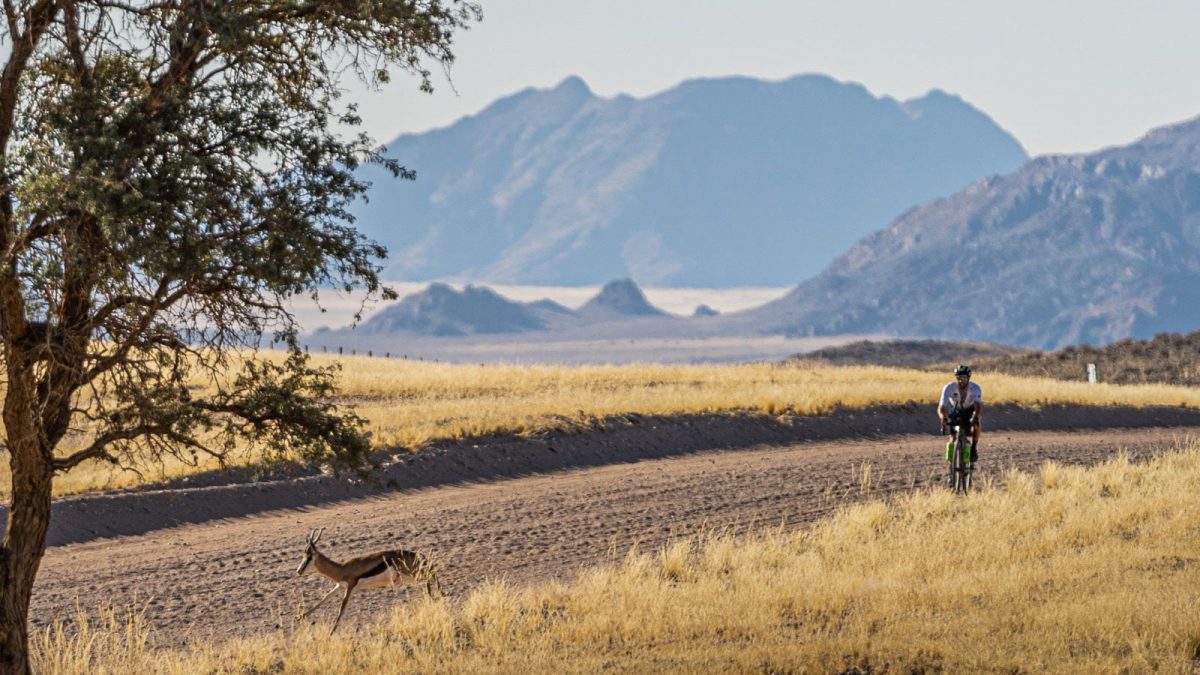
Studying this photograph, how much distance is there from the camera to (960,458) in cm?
2073

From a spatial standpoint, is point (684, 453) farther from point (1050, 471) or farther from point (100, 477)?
point (100, 477)

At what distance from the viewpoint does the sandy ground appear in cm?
1603

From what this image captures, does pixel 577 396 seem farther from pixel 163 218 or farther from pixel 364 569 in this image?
pixel 163 218

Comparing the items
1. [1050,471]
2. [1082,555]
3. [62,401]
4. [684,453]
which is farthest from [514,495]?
[62,401]

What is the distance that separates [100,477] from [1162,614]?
54.2 ft

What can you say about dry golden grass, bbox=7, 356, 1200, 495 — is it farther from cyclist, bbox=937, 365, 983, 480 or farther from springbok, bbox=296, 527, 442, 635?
cyclist, bbox=937, 365, 983, 480

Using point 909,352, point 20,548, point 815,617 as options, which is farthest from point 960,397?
point 909,352

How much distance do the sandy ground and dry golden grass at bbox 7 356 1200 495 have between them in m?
0.93

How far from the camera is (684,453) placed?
90.7 feet

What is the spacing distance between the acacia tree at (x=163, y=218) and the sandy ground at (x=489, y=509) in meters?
2.82

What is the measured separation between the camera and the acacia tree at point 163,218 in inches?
409

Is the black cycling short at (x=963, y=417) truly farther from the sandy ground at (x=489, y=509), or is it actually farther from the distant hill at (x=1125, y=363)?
the distant hill at (x=1125, y=363)

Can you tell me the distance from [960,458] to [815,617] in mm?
8329

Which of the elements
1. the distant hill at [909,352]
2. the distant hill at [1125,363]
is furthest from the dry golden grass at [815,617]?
the distant hill at [909,352]
